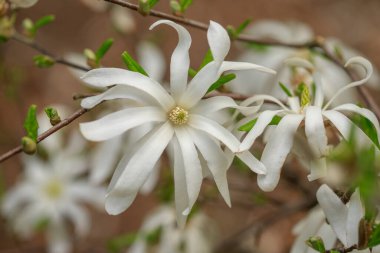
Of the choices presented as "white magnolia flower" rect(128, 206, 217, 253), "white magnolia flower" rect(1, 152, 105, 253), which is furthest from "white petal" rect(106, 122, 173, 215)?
"white magnolia flower" rect(1, 152, 105, 253)

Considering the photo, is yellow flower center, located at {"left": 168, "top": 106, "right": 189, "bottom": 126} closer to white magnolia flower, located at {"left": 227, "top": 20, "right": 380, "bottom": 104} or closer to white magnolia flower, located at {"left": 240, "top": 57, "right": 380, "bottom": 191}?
white magnolia flower, located at {"left": 240, "top": 57, "right": 380, "bottom": 191}

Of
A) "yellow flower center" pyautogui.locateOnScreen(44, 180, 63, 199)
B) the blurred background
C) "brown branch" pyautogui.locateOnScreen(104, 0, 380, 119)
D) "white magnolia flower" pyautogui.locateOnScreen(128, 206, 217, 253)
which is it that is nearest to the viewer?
"brown branch" pyautogui.locateOnScreen(104, 0, 380, 119)

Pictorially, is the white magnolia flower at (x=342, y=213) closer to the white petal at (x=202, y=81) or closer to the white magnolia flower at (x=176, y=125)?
the white magnolia flower at (x=176, y=125)

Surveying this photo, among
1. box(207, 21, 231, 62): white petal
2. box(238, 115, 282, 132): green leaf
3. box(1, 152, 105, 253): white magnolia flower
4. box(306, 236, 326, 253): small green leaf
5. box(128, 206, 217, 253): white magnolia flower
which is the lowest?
box(306, 236, 326, 253): small green leaf

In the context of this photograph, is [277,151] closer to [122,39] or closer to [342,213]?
[342,213]

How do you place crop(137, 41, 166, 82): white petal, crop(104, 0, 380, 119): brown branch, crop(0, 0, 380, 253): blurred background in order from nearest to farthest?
crop(104, 0, 380, 119): brown branch < crop(137, 41, 166, 82): white petal < crop(0, 0, 380, 253): blurred background

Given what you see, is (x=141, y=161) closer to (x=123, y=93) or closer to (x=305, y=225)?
(x=123, y=93)

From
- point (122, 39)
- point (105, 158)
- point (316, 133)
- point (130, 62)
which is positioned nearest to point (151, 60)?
point (105, 158)
